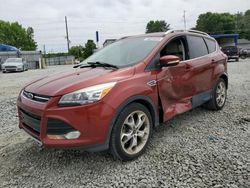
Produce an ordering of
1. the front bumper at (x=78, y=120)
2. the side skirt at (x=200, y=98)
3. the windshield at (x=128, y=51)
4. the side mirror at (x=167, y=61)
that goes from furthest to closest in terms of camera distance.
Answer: the side skirt at (x=200, y=98), the windshield at (x=128, y=51), the side mirror at (x=167, y=61), the front bumper at (x=78, y=120)

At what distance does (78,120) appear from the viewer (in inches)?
109

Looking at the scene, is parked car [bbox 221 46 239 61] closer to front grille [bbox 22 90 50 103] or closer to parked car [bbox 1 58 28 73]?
parked car [bbox 1 58 28 73]

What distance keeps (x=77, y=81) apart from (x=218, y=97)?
334cm

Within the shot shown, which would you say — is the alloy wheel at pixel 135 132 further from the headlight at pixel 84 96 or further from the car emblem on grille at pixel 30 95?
the car emblem on grille at pixel 30 95

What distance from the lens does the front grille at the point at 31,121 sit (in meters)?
2.93

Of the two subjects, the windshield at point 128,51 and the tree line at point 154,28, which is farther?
the tree line at point 154,28

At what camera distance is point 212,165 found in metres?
3.03

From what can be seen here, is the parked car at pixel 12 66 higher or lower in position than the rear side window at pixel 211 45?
higher

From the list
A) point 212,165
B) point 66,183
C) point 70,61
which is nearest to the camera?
point 66,183

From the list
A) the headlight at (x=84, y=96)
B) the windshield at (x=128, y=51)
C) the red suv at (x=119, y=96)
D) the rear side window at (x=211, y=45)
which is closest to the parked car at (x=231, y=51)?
the rear side window at (x=211, y=45)

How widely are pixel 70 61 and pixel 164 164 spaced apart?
43.5 meters

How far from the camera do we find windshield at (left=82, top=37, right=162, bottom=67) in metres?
3.65

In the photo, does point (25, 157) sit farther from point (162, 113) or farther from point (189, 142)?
point (189, 142)

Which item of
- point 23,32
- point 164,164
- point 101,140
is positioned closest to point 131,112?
point 101,140
